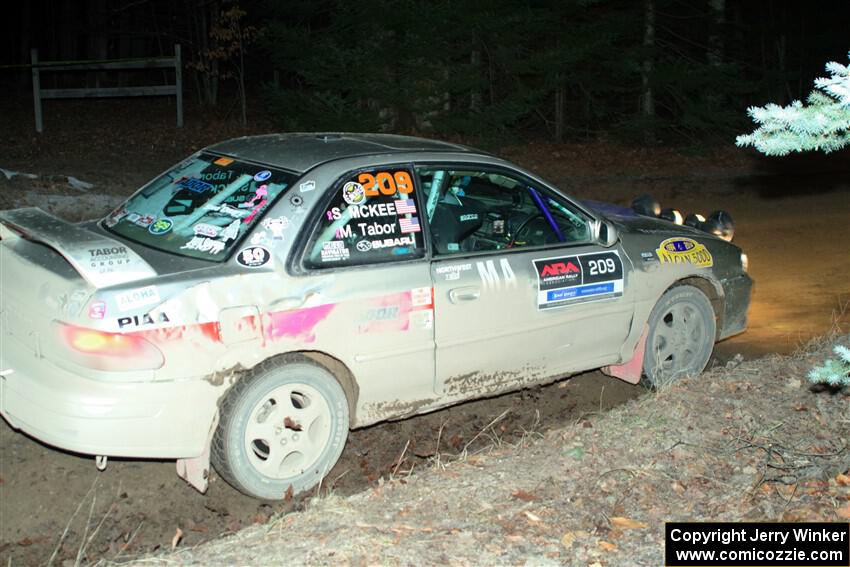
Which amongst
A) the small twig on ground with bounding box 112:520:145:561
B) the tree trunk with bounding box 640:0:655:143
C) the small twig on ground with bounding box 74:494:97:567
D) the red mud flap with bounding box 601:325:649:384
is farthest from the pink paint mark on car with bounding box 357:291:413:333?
the tree trunk with bounding box 640:0:655:143

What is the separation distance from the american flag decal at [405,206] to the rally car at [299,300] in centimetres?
1

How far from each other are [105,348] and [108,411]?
30 cm

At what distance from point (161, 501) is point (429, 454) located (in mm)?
1622

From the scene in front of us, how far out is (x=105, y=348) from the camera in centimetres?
468

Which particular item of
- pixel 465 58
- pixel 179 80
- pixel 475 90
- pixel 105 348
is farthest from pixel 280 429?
pixel 465 58

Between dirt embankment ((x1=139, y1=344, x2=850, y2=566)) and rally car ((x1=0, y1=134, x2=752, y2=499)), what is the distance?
0.52 meters

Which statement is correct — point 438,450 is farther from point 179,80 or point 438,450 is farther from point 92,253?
point 179,80

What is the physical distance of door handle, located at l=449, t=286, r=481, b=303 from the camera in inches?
223

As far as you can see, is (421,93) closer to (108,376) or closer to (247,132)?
(247,132)

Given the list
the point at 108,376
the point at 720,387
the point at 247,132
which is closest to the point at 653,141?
the point at 247,132

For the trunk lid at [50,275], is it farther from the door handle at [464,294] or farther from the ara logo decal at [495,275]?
the ara logo decal at [495,275]

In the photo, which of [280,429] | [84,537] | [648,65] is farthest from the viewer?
[648,65]

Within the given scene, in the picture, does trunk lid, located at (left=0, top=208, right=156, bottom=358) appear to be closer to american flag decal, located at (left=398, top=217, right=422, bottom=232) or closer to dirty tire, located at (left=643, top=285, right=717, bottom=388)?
american flag decal, located at (left=398, top=217, right=422, bottom=232)

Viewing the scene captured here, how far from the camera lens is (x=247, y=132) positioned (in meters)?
20.1
